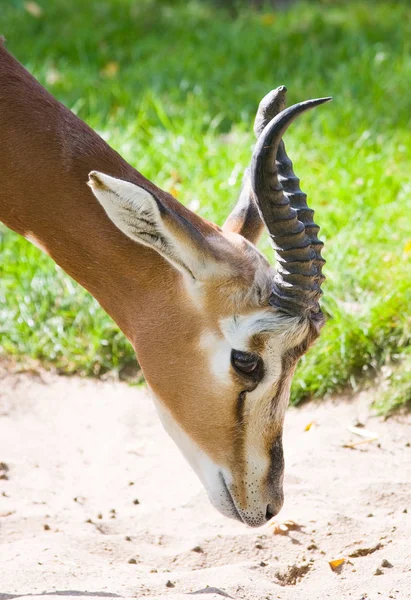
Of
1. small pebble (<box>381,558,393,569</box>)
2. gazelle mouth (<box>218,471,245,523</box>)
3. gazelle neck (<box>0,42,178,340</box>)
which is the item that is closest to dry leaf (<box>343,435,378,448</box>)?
small pebble (<box>381,558,393,569</box>)

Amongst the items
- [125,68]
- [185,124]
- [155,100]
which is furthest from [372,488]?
[125,68]

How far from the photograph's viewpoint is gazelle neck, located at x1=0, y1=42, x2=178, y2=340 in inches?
149

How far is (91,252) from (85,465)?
5.17 feet

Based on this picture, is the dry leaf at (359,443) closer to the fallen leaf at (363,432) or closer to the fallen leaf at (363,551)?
the fallen leaf at (363,432)

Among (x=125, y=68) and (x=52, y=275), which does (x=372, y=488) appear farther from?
(x=125, y=68)

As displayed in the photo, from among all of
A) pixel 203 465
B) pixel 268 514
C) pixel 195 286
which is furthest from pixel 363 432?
pixel 195 286

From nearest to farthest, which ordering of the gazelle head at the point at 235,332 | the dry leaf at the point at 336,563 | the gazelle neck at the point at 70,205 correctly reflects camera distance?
the gazelle head at the point at 235,332
the gazelle neck at the point at 70,205
the dry leaf at the point at 336,563

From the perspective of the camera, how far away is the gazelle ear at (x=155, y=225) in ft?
10.9

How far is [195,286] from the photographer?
370cm

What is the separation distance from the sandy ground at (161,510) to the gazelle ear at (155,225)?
1188mm

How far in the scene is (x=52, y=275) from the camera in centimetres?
614

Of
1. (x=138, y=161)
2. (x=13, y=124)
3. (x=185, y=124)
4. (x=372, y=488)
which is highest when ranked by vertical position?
(x=185, y=124)

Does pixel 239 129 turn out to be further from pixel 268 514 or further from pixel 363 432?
pixel 268 514

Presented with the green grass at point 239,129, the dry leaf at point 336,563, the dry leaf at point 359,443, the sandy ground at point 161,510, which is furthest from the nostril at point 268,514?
the green grass at point 239,129
